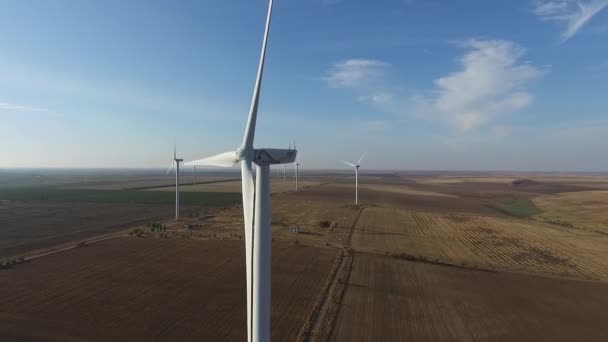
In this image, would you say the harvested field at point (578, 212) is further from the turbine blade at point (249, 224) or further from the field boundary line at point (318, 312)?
the turbine blade at point (249, 224)

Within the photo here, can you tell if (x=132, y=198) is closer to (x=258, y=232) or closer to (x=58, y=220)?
(x=58, y=220)

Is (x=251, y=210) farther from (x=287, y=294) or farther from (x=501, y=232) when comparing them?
(x=501, y=232)

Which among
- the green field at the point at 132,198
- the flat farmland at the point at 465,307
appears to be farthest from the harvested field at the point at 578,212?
the green field at the point at 132,198

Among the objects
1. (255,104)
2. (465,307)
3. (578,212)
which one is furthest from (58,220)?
(578,212)

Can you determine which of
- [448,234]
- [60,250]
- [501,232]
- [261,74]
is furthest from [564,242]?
[60,250]

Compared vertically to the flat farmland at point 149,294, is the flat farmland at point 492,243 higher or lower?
lower

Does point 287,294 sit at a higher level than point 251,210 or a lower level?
lower
